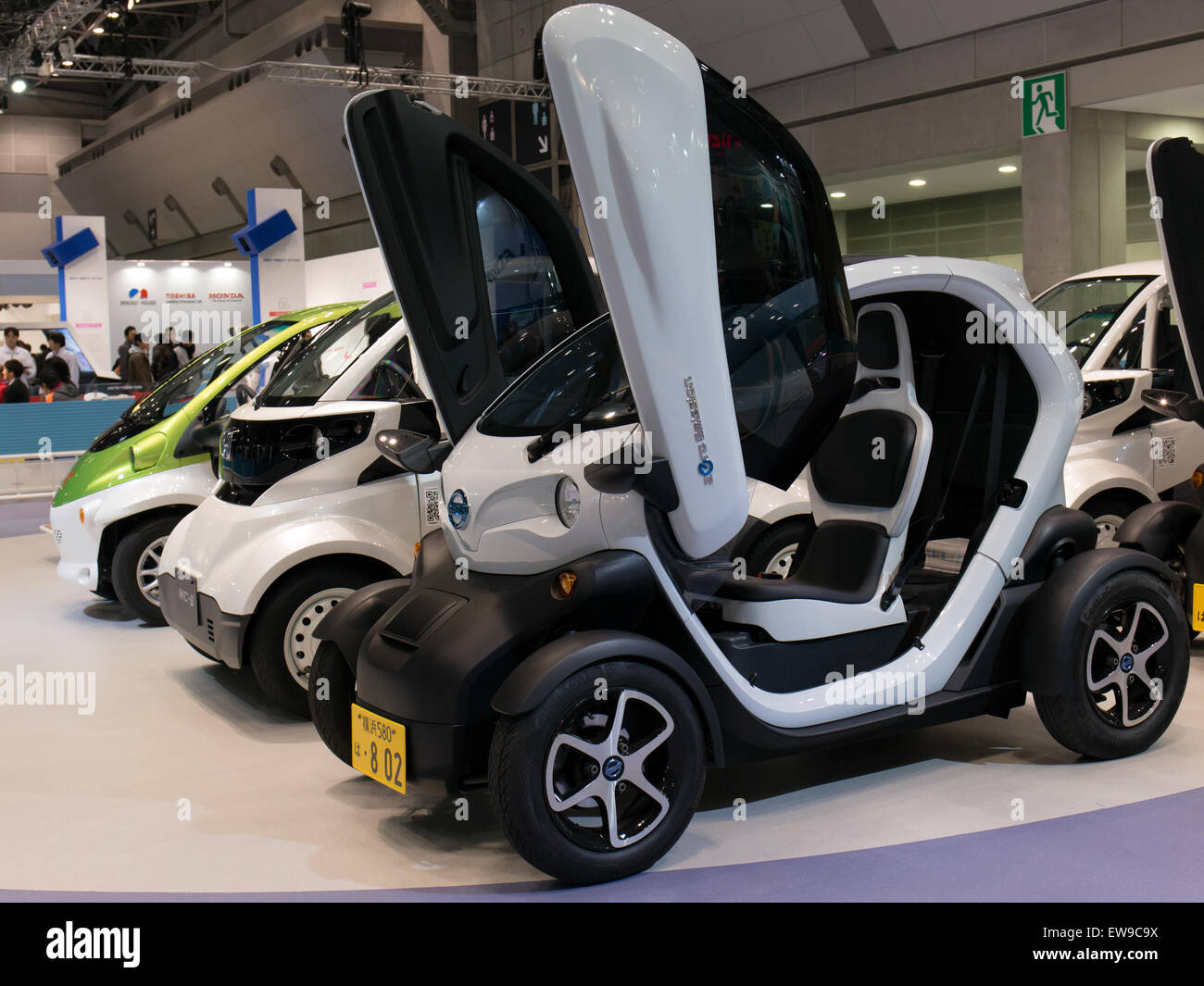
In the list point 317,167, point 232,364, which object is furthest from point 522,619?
point 317,167

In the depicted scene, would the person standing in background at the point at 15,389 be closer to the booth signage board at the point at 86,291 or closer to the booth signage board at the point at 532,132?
the booth signage board at the point at 86,291

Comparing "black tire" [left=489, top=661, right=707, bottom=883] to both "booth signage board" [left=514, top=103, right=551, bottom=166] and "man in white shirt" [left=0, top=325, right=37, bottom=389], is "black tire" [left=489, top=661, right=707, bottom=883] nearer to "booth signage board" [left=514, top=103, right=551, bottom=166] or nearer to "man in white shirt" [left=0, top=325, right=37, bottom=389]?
"man in white shirt" [left=0, top=325, right=37, bottom=389]

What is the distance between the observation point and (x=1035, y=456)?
3799 millimetres

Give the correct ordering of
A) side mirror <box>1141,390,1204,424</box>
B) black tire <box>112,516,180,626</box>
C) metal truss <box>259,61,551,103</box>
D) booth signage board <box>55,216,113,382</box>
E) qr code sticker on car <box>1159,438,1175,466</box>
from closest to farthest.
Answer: side mirror <box>1141,390,1204,424</box> < qr code sticker on car <box>1159,438,1175,466</box> < black tire <box>112,516,180,626</box> < metal truss <box>259,61,551,103</box> < booth signage board <box>55,216,113,382</box>

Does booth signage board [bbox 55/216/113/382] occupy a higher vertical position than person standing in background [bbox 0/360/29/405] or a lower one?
higher

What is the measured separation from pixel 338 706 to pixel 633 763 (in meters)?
1.02

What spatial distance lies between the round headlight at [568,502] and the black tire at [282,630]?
181cm

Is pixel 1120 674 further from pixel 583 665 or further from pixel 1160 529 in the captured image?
pixel 583 665

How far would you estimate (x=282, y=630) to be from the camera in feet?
15.1

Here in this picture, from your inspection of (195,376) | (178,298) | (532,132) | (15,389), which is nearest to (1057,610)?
(195,376)

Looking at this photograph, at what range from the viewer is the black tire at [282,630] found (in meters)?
4.58

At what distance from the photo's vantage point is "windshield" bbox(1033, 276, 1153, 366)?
21.9 ft

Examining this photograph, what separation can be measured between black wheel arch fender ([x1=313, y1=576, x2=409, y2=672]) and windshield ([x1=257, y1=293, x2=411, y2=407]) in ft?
4.89

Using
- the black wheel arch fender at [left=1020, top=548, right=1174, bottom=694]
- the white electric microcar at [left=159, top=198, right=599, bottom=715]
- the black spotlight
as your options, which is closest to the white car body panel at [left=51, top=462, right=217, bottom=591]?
the white electric microcar at [left=159, top=198, right=599, bottom=715]
